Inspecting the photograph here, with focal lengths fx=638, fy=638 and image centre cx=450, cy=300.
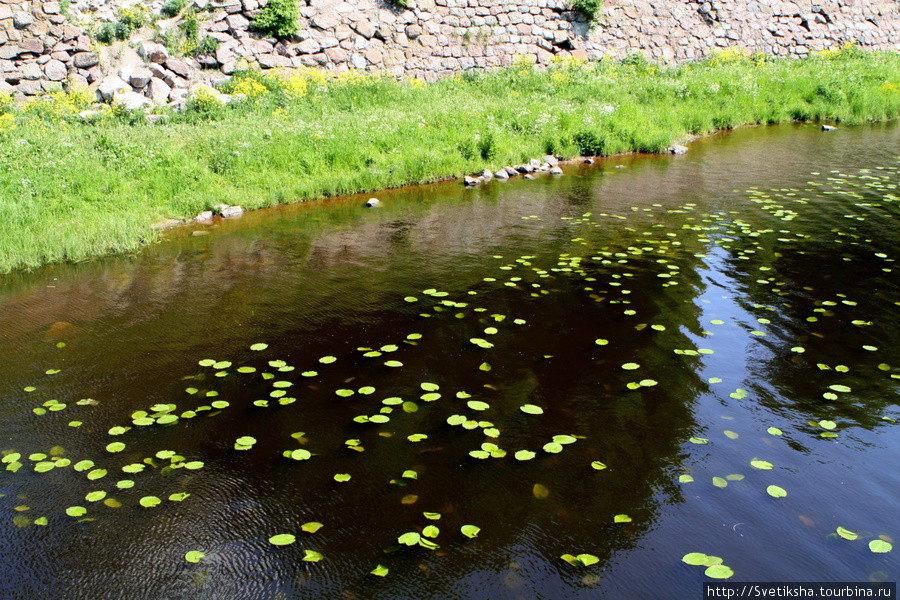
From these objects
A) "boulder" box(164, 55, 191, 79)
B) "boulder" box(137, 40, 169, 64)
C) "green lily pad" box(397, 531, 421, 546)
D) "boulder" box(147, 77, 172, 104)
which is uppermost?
"boulder" box(137, 40, 169, 64)

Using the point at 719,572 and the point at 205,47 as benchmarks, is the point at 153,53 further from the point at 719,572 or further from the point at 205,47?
the point at 719,572

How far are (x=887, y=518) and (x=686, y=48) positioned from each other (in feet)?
84.5

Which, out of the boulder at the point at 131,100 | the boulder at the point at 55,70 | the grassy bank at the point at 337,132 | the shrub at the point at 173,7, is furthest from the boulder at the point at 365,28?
the boulder at the point at 55,70

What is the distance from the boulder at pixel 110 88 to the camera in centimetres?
1658

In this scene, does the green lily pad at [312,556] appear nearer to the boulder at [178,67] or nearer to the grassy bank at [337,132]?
the grassy bank at [337,132]

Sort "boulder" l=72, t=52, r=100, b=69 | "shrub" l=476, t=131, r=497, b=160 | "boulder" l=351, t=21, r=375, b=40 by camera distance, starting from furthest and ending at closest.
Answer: "boulder" l=351, t=21, r=375, b=40, "boulder" l=72, t=52, r=100, b=69, "shrub" l=476, t=131, r=497, b=160

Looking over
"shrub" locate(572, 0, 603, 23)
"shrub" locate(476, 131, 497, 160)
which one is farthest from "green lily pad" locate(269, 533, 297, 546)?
"shrub" locate(572, 0, 603, 23)

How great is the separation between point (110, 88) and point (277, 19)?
5.44 meters

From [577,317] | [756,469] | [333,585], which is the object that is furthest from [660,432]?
[333,585]

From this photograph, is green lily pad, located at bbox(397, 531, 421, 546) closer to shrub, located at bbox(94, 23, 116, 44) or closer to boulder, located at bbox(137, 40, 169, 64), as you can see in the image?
→ boulder, located at bbox(137, 40, 169, 64)

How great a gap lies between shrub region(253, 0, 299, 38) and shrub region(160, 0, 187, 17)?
7.54 feet

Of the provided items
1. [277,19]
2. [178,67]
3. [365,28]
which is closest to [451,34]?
[365,28]

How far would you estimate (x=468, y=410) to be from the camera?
16.2 ft

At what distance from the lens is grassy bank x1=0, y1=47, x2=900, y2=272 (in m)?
10.4
